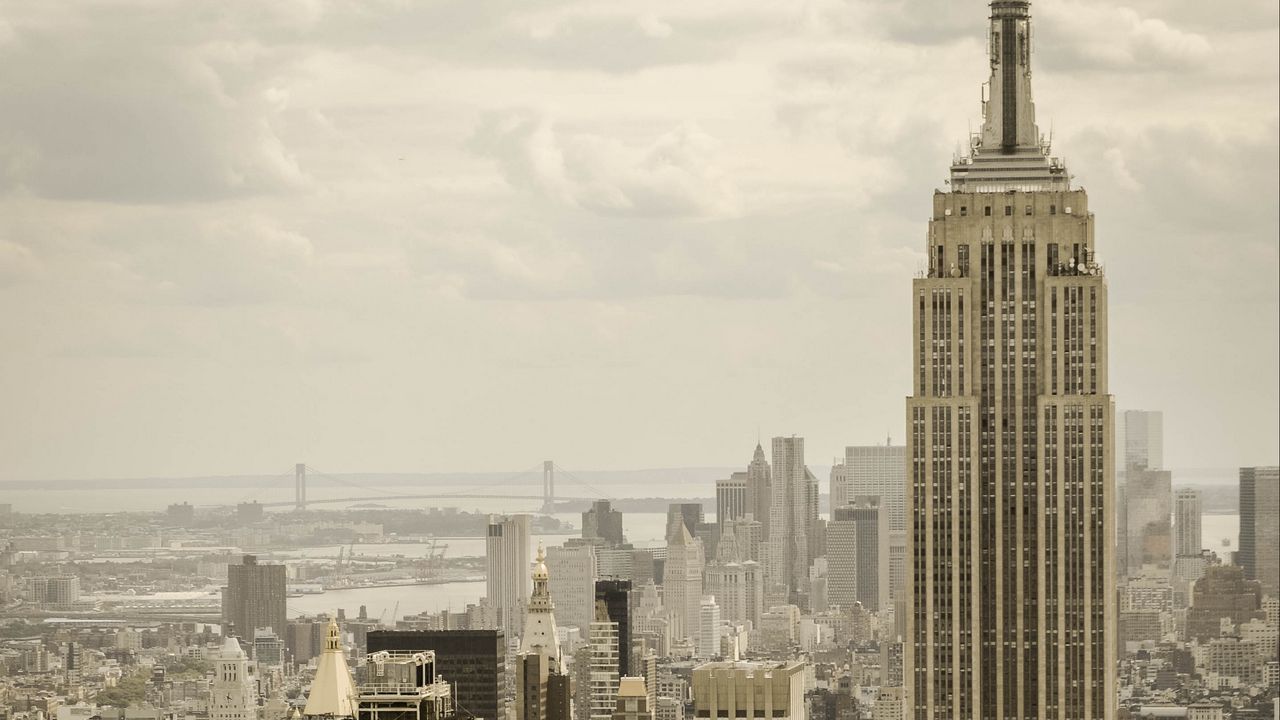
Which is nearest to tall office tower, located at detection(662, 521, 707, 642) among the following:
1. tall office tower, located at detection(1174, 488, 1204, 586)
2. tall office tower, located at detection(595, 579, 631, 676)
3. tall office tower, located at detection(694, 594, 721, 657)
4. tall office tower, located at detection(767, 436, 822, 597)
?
tall office tower, located at detection(694, 594, 721, 657)

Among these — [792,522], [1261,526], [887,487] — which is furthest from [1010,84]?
[792,522]

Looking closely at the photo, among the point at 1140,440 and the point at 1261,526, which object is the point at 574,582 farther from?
the point at 1261,526

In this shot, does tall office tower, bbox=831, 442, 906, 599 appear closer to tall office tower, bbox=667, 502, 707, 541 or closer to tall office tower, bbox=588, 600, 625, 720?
tall office tower, bbox=667, 502, 707, 541

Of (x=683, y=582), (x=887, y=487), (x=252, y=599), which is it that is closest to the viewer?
(x=252, y=599)

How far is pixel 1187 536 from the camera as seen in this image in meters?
Result: 30.2

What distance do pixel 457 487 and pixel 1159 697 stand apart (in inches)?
305

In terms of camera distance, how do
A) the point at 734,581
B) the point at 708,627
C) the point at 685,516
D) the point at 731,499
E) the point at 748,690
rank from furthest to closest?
the point at 734,581, the point at 708,627, the point at 731,499, the point at 685,516, the point at 748,690

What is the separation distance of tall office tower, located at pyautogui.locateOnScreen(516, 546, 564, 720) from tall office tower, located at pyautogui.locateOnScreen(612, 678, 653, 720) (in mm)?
773

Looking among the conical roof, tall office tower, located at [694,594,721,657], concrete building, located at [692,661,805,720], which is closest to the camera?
the conical roof

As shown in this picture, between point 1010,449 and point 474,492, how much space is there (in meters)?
5.98

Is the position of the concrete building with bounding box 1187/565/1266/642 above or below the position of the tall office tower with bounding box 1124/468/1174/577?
below

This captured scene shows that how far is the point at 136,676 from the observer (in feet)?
94.1

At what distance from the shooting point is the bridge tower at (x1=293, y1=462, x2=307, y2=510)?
1174 inches

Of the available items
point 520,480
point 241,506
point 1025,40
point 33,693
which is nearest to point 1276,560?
point 1025,40
